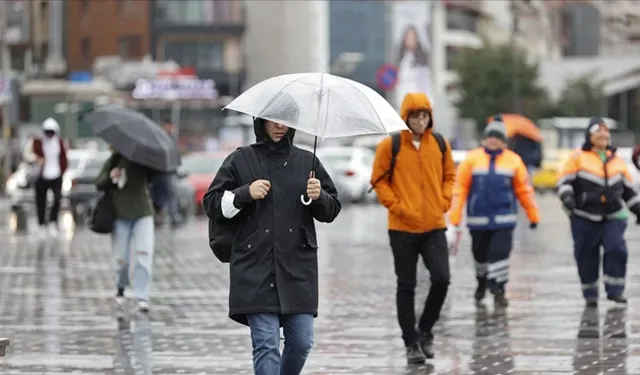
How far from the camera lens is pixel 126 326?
13.0 metres

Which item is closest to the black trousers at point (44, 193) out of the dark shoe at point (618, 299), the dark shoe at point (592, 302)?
the dark shoe at point (592, 302)

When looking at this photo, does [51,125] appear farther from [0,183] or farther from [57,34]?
[57,34]

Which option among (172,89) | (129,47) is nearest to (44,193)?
(172,89)

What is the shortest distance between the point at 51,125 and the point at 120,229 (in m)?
12.1

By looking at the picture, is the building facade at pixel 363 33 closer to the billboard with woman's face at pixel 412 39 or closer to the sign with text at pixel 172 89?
the sign with text at pixel 172 89

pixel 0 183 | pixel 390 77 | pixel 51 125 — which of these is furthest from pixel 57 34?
pixel 51 125

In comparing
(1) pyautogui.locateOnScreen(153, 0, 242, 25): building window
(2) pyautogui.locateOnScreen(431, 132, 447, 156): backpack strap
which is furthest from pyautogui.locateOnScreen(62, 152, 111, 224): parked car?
(1) pyautogui.locateOnScreen(153, 0, 242, 25): building window

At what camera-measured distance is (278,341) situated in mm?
7879

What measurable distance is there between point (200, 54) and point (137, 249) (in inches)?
3140

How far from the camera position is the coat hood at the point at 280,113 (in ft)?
25.9

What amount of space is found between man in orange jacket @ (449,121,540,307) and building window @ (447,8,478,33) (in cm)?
9155

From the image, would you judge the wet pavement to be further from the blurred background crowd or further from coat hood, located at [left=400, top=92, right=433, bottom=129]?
the blurred background crowd

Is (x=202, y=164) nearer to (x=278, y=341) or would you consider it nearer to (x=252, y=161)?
(x=252, y=161)

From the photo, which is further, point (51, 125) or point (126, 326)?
point (51, 125)
